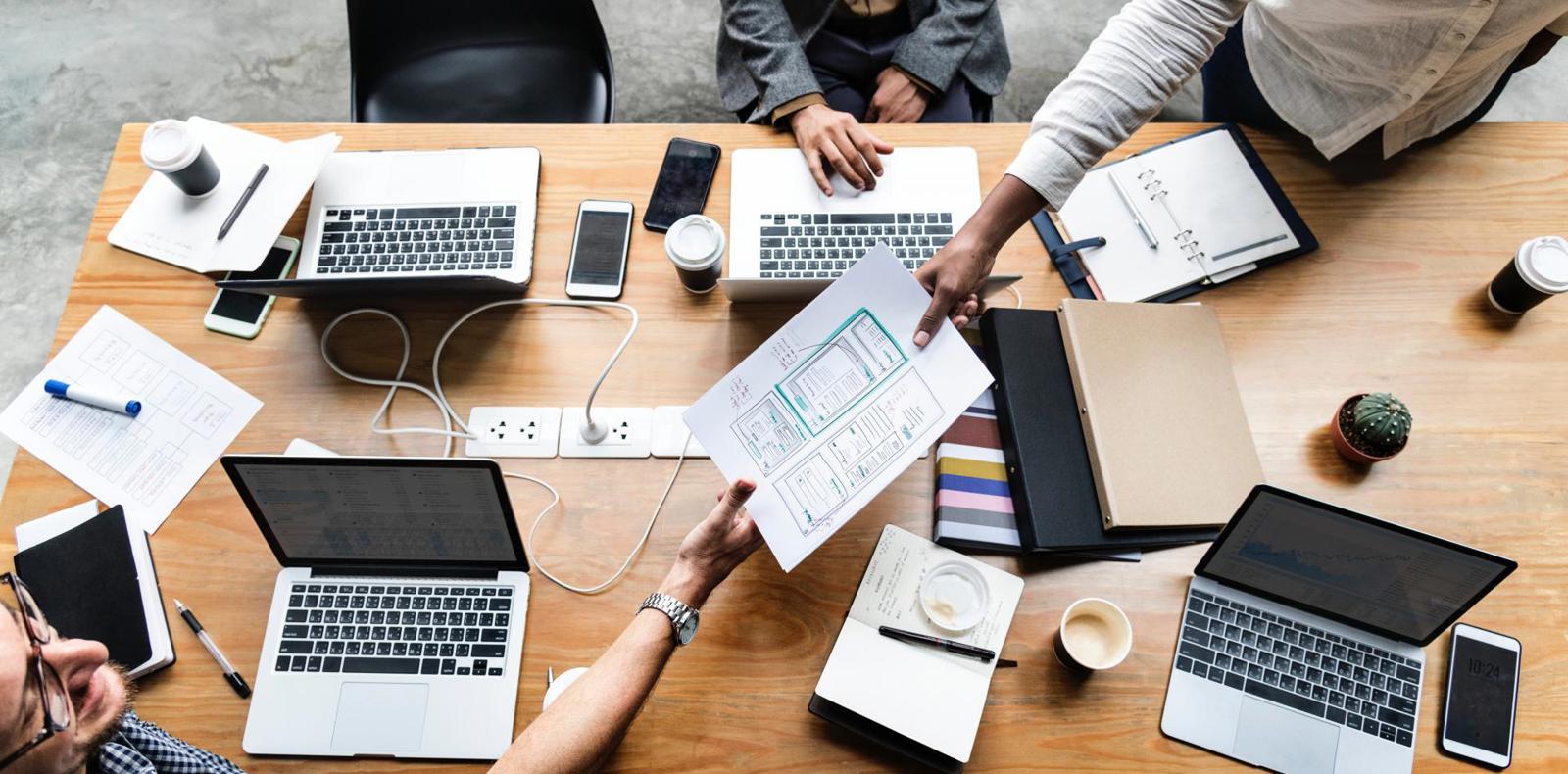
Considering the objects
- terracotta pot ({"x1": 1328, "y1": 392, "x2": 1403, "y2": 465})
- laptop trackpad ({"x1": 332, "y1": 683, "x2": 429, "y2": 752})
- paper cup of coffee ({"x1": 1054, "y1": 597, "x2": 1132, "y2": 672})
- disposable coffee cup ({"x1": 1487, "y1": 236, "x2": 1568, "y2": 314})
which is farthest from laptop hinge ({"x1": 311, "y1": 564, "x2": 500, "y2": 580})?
disposable coffee cup ({"x1": 1487, "y1": 236, "x2": 1568, "y2": 314})

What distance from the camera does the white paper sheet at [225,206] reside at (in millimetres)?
1244

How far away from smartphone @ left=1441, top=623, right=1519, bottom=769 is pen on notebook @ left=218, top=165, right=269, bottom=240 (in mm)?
1715

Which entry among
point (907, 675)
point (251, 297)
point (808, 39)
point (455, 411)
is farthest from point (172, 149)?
point (907, 675)

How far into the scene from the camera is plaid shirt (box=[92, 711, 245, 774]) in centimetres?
93

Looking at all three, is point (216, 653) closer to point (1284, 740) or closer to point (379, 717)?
point (379, 717)

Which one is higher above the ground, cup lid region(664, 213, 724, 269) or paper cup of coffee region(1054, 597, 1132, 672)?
cup lid region(664, 213, 724, 269)

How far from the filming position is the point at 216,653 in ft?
3.50

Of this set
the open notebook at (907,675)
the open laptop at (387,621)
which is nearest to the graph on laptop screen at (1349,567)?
the open notebook at (907,675)

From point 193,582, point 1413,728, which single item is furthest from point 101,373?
point 1413,728

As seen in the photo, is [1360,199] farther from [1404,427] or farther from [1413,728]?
[1413,728]

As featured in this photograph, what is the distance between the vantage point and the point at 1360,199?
1.36m

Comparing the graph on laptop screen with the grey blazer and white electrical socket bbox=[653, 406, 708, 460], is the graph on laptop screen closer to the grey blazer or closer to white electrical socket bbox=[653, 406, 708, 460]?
white electrical socket bbox=[653, 406, 708, 460]

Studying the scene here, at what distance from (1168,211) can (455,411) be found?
1081 millimetres

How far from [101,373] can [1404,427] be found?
1.75 m
